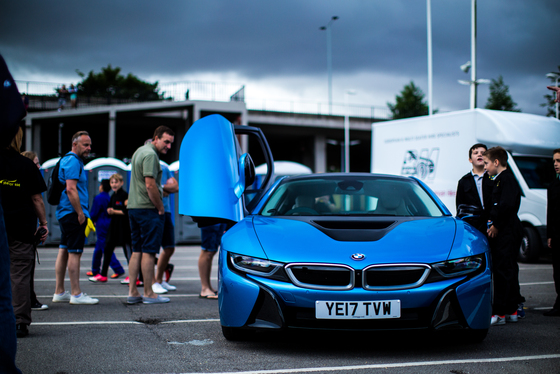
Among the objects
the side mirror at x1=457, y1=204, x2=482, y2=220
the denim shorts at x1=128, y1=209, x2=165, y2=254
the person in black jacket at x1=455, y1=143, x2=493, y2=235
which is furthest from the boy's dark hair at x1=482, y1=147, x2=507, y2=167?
the denim shorts at x1=128, y1=209, x2=165, y2=254

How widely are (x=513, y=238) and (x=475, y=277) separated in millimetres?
1556

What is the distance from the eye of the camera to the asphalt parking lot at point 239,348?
351 cm

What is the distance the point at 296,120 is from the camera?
1538 inches

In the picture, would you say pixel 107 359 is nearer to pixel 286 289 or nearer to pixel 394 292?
pixel 286 289

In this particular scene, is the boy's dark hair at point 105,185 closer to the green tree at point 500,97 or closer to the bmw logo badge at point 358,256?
the bmw logo badge at point 358,256

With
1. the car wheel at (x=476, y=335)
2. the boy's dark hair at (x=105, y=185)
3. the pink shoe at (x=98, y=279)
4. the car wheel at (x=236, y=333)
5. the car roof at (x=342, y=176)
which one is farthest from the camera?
the boy's dark hair at (x=105, y=185)

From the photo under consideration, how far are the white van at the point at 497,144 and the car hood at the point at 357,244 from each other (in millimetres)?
7780

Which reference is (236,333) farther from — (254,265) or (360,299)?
(360,299)

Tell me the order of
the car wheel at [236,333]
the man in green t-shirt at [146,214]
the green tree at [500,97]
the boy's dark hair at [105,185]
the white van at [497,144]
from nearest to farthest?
1. the car wheel at [236,333]
2. the man in green t-shirt at [146,214]
3. the boy's dark hair at [105,185]
4. the white van at [497,144]
5. the green tree at [500,97]

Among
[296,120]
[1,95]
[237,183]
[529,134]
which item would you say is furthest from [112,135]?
[1,95]

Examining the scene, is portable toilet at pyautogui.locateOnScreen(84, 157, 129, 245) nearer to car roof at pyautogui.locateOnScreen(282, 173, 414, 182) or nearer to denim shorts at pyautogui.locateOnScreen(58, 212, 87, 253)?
denim shorts at pyautogui.locateOnScreen(58, 212, 87, 253)

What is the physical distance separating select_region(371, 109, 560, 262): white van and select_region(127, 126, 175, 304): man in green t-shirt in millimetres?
7678

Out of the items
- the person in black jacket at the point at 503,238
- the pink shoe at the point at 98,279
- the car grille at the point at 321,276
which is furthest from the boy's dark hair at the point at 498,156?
the pink shoe at the point at 98,279

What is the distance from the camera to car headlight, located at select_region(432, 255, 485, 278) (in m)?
3.61
